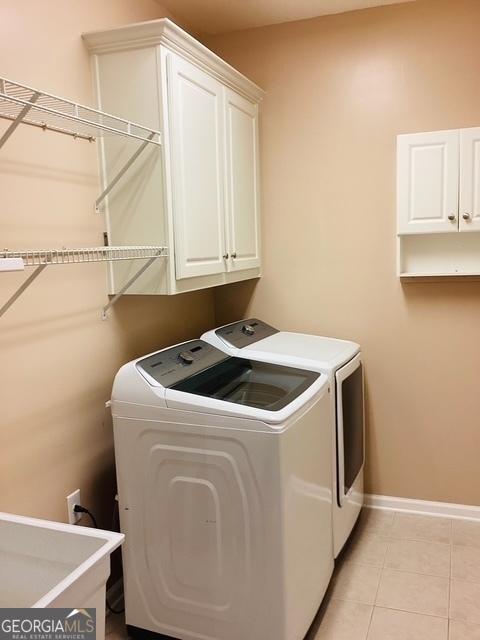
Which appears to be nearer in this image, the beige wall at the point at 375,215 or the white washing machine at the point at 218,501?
the white washing machine at the point at 218,501

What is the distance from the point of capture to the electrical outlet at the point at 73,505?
2020 mm

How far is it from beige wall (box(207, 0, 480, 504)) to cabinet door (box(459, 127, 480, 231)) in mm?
145

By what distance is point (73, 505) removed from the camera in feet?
6.68

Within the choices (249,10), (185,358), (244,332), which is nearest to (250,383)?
(185,358)

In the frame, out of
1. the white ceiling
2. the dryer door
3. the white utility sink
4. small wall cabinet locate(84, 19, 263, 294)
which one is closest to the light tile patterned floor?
the dryer door

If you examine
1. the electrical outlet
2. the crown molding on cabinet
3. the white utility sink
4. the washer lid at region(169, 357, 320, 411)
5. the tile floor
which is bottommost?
the tile floor

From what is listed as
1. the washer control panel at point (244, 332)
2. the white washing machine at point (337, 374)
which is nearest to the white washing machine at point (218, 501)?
the white washing machine at point (337, 374)

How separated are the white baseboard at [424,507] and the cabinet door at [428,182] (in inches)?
55.8

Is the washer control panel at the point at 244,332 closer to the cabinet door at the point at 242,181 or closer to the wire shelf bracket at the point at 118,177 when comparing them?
the cabinet door at the point at 242,181

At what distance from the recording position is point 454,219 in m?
2.56

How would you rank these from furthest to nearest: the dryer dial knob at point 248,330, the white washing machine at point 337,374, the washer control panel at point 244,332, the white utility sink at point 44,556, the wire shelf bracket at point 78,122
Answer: the dryer dial knob at point 248,330 → the washer control panel at point 244,332 → the white washing machine at point 337,374 → the wire shelf bracket at point 78,122 → the white utility sink at point 44,556

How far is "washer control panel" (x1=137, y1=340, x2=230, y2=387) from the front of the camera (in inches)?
77.4

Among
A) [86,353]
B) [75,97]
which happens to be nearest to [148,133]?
[75,97]

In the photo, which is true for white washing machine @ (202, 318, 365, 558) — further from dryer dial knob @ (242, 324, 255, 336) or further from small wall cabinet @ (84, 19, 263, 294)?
small wall cabinet @ (84, 19, 263, 294)
